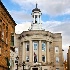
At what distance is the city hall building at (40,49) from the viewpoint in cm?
8181

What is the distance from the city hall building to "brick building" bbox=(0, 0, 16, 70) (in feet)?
144

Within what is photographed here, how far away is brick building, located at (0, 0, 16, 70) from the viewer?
32.1 meters

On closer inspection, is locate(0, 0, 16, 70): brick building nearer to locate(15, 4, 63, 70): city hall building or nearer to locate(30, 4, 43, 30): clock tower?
locate(15, 4, 63, 70): city hall building

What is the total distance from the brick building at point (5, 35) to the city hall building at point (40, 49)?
44.0 metres

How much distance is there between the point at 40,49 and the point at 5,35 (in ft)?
158

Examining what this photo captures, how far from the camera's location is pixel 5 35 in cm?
3428

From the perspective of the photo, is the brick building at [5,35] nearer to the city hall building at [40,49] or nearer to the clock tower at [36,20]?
the city hall building at [40,49]

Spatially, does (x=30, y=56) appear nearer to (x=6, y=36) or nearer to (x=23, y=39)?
(x=23, y=39)

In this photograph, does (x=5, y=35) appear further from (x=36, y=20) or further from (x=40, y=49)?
(x=36, y=20)

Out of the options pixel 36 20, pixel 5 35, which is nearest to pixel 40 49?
pixel 36 20

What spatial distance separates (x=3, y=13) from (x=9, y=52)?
6208mm

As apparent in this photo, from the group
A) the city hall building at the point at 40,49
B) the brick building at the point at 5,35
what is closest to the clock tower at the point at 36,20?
the city hall building at the point at 40,49

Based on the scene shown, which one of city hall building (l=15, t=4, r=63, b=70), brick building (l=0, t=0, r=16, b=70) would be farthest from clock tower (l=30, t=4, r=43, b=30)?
brick building (l=0, t=0, r=16, b=70)

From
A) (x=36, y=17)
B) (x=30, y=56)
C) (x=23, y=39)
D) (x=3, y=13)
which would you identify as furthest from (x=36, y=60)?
(x=3, y=13)
